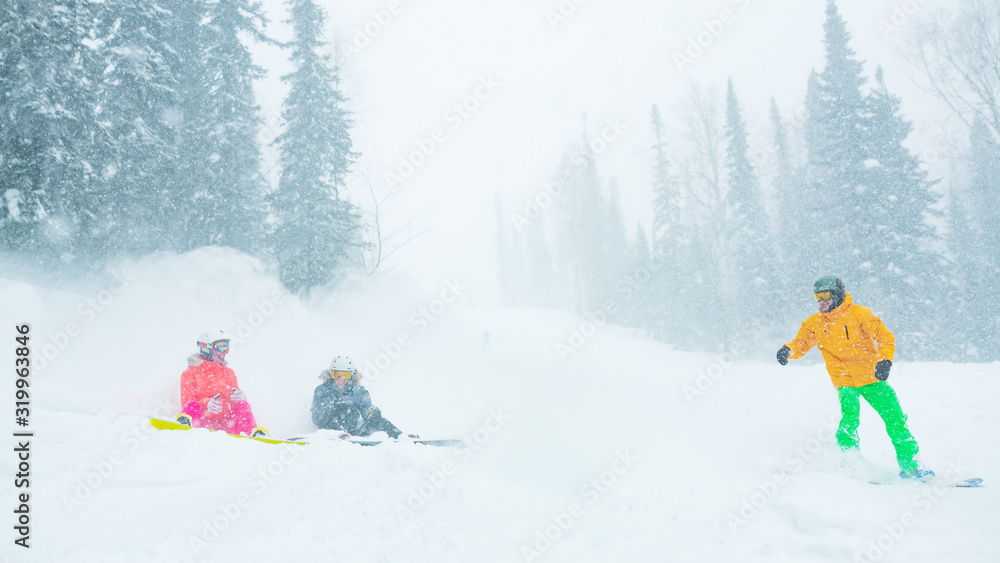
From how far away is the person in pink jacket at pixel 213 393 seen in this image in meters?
7.39

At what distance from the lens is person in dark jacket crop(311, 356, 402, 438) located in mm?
8047

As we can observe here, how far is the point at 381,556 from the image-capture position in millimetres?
3379

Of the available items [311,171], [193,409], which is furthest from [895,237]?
[193,409]

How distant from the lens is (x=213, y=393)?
25.1 feet

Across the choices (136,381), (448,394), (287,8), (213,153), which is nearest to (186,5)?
(287,8)

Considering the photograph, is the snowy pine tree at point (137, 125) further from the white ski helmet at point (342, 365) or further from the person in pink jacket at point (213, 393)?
the white ski helmet at point (342, 365)

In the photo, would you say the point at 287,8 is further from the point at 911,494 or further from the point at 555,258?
the point at 555,258

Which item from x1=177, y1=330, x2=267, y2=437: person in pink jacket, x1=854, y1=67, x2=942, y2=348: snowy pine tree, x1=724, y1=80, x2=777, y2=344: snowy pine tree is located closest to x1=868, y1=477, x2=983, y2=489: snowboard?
x1=177, y1=330, x2=267, y2=437: person in pink jacket

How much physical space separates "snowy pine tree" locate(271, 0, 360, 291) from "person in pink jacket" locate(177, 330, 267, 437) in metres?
7.33

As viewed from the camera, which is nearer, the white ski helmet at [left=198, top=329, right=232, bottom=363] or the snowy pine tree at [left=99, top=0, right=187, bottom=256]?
the white ski helmet at [left=198, top=329, right=232, bottom=363]

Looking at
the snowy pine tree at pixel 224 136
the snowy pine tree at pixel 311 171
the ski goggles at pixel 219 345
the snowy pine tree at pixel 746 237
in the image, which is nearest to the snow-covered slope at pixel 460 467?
the ski goggles at pixel 219 345

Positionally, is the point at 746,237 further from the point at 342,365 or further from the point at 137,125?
the point at 137,125

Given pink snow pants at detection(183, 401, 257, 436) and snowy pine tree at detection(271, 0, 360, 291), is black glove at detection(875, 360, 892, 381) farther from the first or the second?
snowy pine tree at detection(271, 0, 360, 291)

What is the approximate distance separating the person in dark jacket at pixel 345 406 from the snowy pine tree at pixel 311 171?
7452 mm
